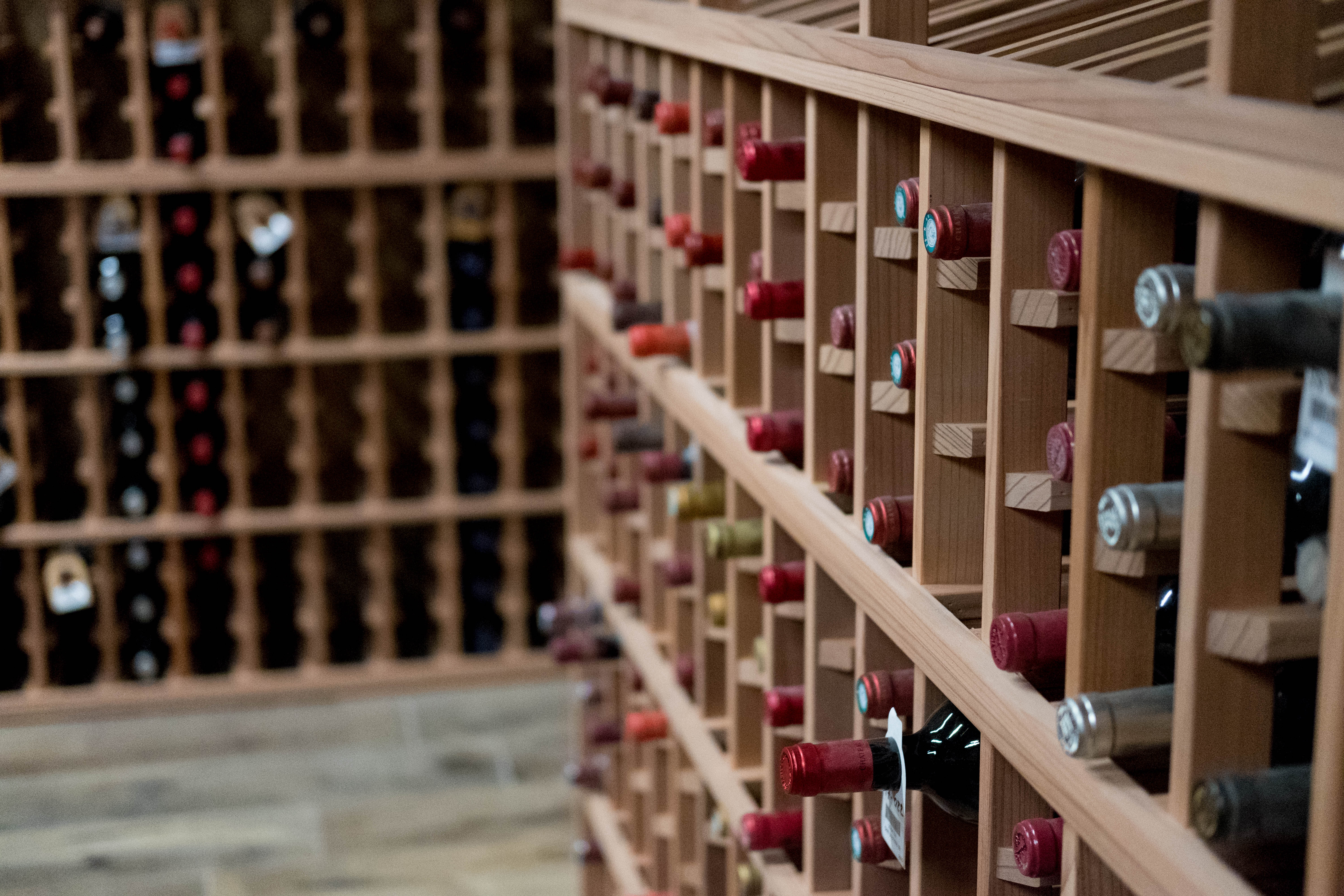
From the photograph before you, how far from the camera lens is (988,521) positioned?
0.73 m

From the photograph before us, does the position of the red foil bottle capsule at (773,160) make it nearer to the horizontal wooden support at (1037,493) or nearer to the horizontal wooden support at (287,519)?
the horizontal wooden support at (1037,493)

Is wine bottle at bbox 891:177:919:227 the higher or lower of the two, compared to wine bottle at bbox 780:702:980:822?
higher

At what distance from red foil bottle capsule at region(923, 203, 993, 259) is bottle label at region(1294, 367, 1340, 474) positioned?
25cm

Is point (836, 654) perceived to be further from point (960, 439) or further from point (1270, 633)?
point (1270, 633)

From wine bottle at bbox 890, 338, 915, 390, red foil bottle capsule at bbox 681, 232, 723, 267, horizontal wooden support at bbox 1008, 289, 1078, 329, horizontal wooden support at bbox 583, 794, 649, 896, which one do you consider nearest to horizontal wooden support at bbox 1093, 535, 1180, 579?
horizontal wooden support at bbox 1008, 289, 1078, 329

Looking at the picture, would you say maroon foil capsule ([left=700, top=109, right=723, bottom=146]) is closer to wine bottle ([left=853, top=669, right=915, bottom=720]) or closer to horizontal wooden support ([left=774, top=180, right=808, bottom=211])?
horizontal wooden support ([left=774, top=180, right=808, bottom=211])

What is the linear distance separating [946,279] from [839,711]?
37cm

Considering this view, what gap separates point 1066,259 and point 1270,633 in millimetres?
189

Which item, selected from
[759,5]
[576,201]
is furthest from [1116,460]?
[576,201]

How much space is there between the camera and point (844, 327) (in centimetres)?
93

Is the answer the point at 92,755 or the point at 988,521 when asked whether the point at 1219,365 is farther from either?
the point at 92,755

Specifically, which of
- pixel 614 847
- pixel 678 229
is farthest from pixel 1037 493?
pixel 614 847

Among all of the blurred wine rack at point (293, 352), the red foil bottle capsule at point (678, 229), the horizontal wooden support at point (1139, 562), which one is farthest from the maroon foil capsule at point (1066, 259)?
the blurred wine rack at point (293, 352)

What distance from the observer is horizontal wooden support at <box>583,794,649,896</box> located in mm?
1715
